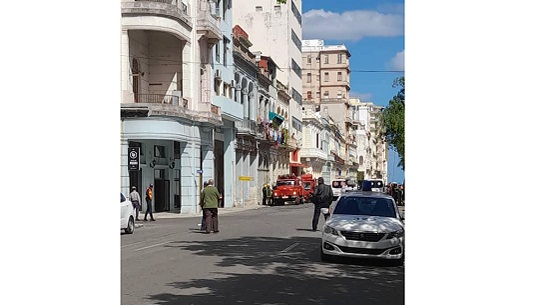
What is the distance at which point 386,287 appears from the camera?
11672 millimetres

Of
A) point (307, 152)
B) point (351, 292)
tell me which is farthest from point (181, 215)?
point (307, 152)

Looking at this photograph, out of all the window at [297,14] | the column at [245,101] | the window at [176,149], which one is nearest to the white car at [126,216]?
the window at [176,149]

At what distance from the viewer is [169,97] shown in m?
38.7

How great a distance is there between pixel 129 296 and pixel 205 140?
102 feet

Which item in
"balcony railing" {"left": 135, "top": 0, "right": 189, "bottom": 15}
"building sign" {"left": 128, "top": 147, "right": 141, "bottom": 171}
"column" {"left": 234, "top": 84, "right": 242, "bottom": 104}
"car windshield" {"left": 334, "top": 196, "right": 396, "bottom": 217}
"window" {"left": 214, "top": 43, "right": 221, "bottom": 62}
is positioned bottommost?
"car windshield" {"left": 334, "top": 196, "right": 396, "bottom": 217}

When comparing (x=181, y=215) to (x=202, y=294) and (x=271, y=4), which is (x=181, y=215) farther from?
(x=271, y=4)

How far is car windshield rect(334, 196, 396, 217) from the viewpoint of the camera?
50.8 feet

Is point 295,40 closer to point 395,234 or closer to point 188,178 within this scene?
point 188,178

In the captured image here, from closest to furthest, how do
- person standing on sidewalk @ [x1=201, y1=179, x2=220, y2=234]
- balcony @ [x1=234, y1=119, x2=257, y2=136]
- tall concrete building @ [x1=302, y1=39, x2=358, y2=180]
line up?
1. person standing on sidewalk @ [x1=201, y1=179, x2=220, y2=234]
2. balcony @ [x1=234, y1=119, x2=257, y2=136]
3. tall concrete building @ [x1=302, y1=39, x2=358, y2=180]

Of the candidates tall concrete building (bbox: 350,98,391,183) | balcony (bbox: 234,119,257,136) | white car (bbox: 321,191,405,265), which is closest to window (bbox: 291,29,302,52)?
balcony (bbox: 234,119,257,136)

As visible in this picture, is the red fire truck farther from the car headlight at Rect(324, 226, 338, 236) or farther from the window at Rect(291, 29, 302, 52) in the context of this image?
the car headlight at Rect(324, 226, 338, 236)

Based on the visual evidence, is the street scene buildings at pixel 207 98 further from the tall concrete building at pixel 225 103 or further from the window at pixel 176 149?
the window at pixel 176 149

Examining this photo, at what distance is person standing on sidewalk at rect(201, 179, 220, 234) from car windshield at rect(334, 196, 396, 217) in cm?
729

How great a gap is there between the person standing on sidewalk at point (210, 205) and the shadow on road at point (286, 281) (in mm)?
5141
